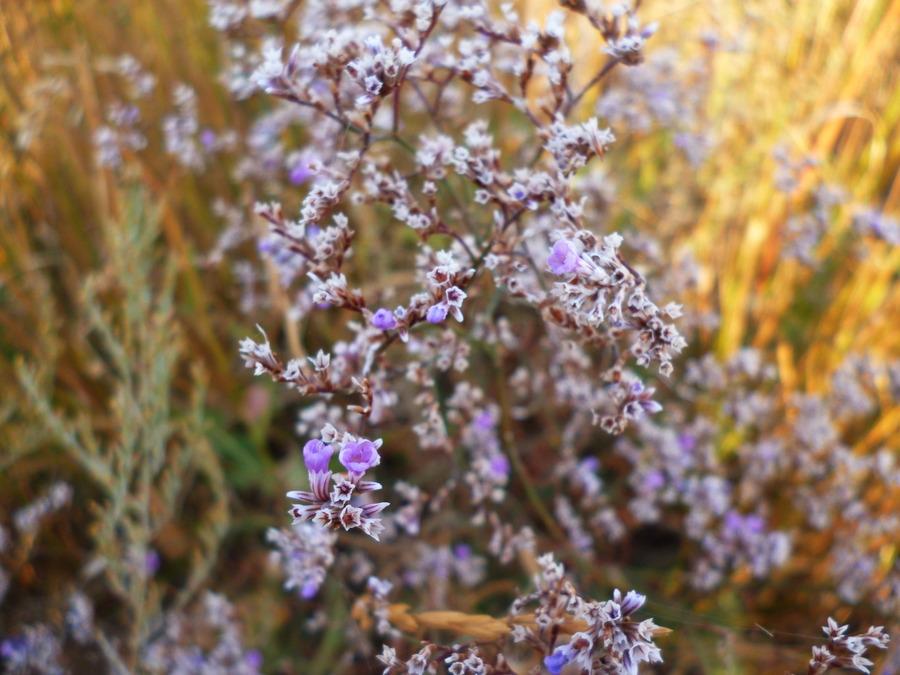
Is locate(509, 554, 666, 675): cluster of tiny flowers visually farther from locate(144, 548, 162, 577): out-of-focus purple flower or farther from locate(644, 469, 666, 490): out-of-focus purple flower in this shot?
locate(144, 548, 162, 577): out-of-focus purple flower

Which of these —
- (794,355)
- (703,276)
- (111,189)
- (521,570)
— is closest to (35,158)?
(111,189)

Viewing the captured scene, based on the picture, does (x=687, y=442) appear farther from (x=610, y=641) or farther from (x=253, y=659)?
(x=253, y=659)

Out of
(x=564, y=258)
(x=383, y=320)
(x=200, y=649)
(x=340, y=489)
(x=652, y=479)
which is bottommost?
(x=200, y=649)

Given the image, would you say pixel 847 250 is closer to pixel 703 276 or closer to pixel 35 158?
pixel 703 276

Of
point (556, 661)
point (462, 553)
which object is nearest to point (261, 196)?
point (462, 553)

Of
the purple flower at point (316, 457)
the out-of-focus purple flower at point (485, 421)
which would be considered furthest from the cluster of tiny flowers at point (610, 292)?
the out-of-focus purple flower at point (485, 421)

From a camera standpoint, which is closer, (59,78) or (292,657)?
(292,657)
